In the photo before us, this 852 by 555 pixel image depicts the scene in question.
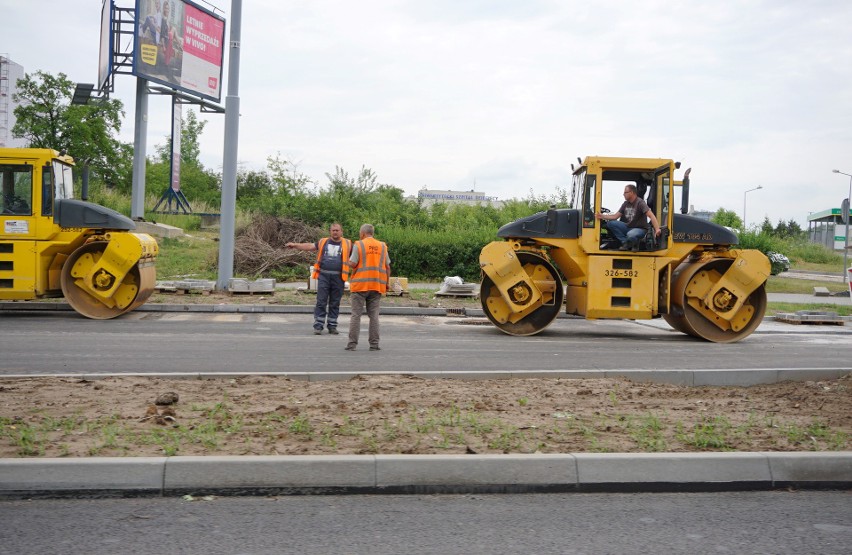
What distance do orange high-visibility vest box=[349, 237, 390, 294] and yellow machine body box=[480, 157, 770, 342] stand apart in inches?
106

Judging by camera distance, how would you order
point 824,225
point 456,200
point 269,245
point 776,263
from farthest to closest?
1. point 824,225
2. point 456,200
3. point 776,263
4. point 269,245

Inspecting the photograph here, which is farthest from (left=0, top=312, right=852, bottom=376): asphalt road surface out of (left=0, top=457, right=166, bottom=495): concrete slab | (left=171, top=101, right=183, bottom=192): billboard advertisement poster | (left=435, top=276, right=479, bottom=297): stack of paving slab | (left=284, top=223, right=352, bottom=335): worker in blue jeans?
(left=171, top=101, right=183, bottom=192): billboard advertisement poster

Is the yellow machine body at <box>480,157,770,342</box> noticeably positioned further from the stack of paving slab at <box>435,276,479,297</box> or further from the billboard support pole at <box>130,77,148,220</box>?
the billboard support pole at <box>130,77,148,220</box>

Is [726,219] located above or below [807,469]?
above

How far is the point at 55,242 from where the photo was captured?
15695 mm

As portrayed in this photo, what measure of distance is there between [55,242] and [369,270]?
7.06 m

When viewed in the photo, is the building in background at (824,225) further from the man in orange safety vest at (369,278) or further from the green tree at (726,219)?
the man in orange safety vest at (369,278)

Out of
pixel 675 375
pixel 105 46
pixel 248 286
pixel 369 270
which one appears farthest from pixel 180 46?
pixel 675 375

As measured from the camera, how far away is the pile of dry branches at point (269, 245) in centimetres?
2577

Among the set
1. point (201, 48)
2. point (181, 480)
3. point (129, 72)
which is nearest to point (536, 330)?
point (181, 480)

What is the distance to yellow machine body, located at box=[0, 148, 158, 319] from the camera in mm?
15508

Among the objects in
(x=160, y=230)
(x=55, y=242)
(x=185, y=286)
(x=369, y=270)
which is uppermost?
(x=160, y=230)

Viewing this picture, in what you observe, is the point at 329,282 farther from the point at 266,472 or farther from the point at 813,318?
the point at 813,318

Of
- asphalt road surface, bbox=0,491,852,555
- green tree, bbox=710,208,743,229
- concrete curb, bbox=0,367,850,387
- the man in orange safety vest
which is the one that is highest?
green tree, bbox=710,208,743,229
